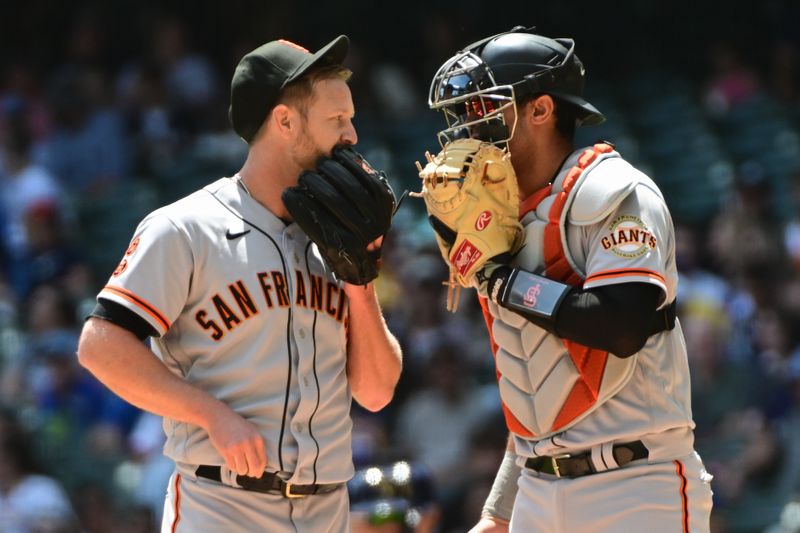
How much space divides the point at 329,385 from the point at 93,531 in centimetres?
451

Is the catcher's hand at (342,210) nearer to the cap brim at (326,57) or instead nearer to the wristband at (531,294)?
the cap brim at (326,57)

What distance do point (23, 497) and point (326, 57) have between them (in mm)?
4759

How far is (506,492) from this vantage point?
12.8ft

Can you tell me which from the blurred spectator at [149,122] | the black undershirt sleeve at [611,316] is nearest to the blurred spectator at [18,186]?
the blurred spectator at [149,122]

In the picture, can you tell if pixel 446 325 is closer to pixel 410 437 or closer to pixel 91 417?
pixel 410 437

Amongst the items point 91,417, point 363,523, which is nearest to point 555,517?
point 363,523

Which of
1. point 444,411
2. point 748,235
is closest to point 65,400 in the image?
point 444,411

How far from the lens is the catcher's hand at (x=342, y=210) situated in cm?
363

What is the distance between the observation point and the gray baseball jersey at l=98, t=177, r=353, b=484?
11.7 ft

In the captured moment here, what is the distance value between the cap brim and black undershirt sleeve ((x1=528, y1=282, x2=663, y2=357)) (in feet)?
3.14

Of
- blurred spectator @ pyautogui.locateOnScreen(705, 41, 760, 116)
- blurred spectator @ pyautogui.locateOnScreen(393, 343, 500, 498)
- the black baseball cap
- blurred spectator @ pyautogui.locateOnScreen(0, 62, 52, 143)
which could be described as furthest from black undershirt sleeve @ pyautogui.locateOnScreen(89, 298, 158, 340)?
blurred spectator @ pyautogui.locateOnScreen(705, 41, 760, 116)

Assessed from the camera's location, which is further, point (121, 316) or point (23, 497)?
point (23, 497)

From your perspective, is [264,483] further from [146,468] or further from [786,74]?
[786,74]

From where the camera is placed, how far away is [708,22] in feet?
39.8
